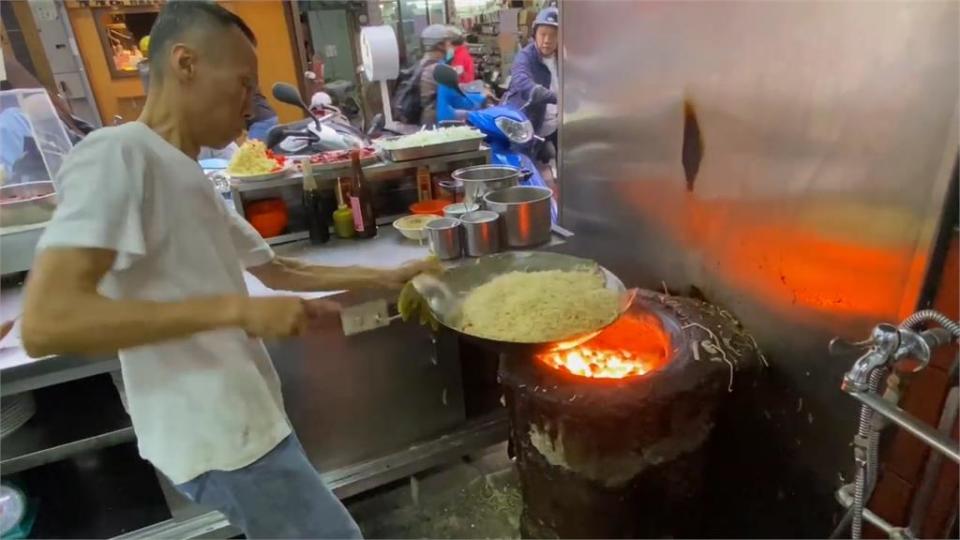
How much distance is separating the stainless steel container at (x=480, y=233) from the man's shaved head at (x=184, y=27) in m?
1.31

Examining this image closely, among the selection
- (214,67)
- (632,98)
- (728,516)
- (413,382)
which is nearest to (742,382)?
(728,516)

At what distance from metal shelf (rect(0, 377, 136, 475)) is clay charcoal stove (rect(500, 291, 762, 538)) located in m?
1.47

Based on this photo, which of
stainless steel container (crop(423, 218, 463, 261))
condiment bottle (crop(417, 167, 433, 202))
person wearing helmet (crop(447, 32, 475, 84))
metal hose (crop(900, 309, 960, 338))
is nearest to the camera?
metal hose (crop(900, 309, 960, 338))

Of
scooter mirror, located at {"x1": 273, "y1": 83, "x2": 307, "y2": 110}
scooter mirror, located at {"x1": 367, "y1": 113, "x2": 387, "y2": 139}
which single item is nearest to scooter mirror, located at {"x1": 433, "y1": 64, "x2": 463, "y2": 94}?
scooter mirror, located at {"x1": 367, "y1": 113, "x2": 387, "y2": 139}

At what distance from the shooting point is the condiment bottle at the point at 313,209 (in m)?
2.56

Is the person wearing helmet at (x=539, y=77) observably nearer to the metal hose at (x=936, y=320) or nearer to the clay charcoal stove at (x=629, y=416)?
the clay charcoal stove at (x=629, y=416)

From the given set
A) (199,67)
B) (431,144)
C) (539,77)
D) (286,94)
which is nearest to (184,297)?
(199,67)

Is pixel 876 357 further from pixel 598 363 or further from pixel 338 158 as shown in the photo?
pixel 338 158

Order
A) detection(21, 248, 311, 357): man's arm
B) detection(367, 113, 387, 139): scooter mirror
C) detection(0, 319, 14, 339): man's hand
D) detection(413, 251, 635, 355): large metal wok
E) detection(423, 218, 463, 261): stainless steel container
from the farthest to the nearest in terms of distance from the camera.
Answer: detection(367, 113, 387, 139): scooter mirror < detection(423, 218, 463, 261): stainless steel container < detection(0, 319, 14, 339): man's hand < detection(413, 251, 635, 355): large metal wok < detection(21, 248, 311, 357): man's arm

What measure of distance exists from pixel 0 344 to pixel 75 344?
1223mm

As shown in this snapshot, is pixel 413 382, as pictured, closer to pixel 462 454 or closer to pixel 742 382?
pixel 462 454

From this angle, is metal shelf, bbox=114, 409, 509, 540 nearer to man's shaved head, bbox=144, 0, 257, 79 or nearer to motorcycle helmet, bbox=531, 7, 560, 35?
man's shaved head, bbox=144, 0, 257, 79

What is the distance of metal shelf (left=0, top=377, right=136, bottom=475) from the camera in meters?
1.97

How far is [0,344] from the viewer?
186 centimetres
